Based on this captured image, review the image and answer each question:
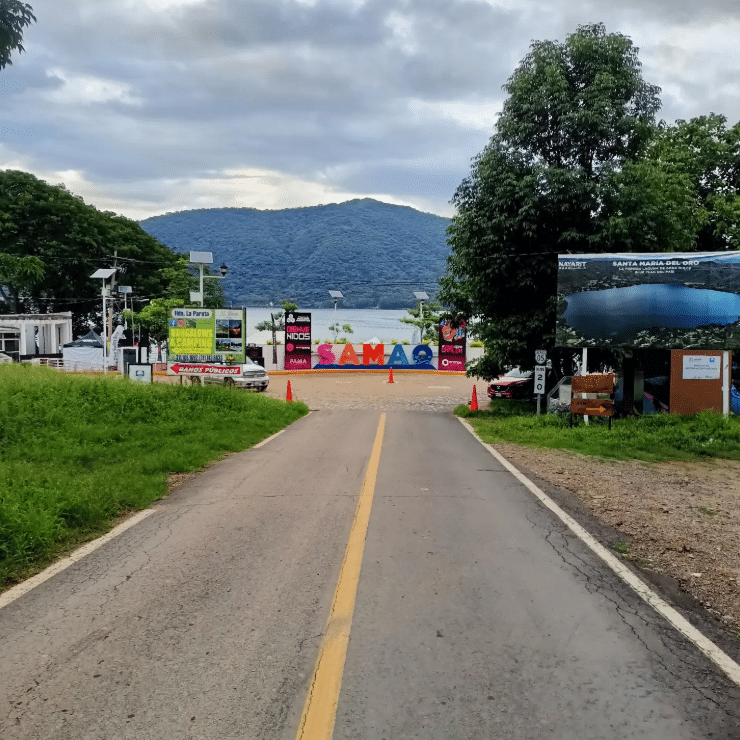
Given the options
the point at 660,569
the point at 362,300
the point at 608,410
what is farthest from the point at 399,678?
the point at 362,300

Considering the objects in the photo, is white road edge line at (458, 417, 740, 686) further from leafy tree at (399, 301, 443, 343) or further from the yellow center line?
leafy tree at (399, 301, 443, 343)

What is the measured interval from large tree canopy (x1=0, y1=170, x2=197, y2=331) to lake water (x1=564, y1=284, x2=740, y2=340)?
38916 millimetres

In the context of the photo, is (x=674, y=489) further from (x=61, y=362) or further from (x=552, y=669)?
(x=61, y=362)

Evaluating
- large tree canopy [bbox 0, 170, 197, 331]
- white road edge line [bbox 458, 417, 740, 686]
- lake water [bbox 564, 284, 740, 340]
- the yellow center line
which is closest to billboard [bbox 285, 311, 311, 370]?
large tree canopy [bbox 0, 170, 197, 331]

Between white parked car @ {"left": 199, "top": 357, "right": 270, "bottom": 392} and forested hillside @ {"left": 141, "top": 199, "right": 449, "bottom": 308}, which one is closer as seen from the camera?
white parked car @ {"left": 199, "top": 357, "right": 270, "bottom": 392}

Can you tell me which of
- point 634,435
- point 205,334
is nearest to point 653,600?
point 634,435

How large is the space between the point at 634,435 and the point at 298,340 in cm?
3269

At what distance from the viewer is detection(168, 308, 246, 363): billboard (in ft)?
70.0

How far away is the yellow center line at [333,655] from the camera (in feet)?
10.7

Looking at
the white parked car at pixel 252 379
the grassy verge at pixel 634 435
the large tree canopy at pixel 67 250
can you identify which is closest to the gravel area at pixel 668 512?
the grassy verge at pixel 634 435

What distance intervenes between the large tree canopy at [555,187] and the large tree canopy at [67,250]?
35.2 m

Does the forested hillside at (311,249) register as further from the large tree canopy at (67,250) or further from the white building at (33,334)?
the white building at (33,334)

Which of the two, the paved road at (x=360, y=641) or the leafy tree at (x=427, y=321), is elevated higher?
the leafy tree at (x=427, y=321)

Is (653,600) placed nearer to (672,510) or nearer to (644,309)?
(672,510)
